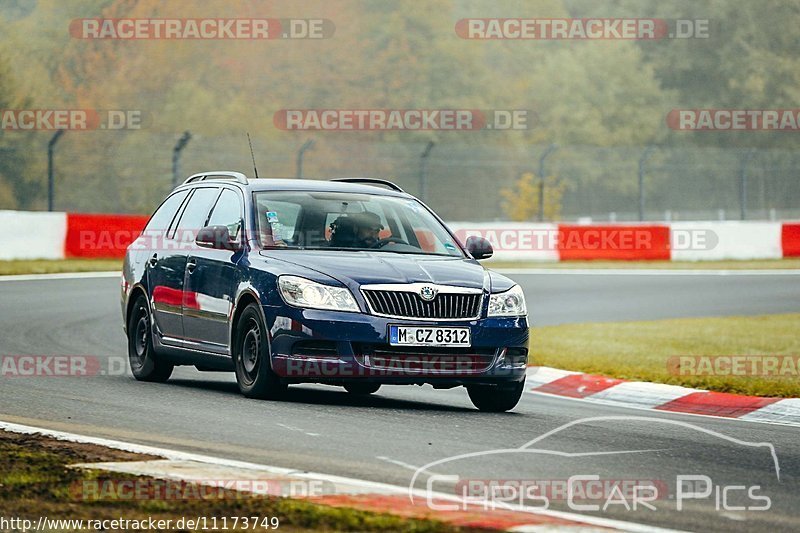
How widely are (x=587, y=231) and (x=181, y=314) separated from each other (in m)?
24.2

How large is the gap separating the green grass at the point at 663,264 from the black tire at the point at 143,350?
20.0 metres

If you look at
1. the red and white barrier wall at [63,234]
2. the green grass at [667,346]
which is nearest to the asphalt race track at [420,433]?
the green grass at [667,346]

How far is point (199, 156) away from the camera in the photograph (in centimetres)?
6334

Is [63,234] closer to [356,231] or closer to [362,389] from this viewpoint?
[362,389]

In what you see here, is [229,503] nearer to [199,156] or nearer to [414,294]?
[414,294]

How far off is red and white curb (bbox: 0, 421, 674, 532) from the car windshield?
3.32 metres

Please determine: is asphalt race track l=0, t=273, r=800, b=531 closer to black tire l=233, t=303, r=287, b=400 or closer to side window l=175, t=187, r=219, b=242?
black tire l=233, t=303, r=287, b=400

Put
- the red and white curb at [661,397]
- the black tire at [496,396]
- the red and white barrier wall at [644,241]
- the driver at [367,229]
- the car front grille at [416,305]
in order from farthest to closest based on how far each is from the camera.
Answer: the red and white barrier wall at [644,241] < the red and white curb at [661,397] < the driver at [367,229] < the black tire at [496,396] < the car front grille at [416,305]

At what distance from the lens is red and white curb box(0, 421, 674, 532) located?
6141mm

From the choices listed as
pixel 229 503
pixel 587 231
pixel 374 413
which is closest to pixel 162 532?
pixel 229 503

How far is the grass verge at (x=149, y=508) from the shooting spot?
19.8ft

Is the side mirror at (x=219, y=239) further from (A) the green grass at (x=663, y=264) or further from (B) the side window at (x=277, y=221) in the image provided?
(A) the green grass at (x=663, y=264)

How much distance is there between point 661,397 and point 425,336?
3211 mm

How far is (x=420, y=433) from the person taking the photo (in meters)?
9.00
